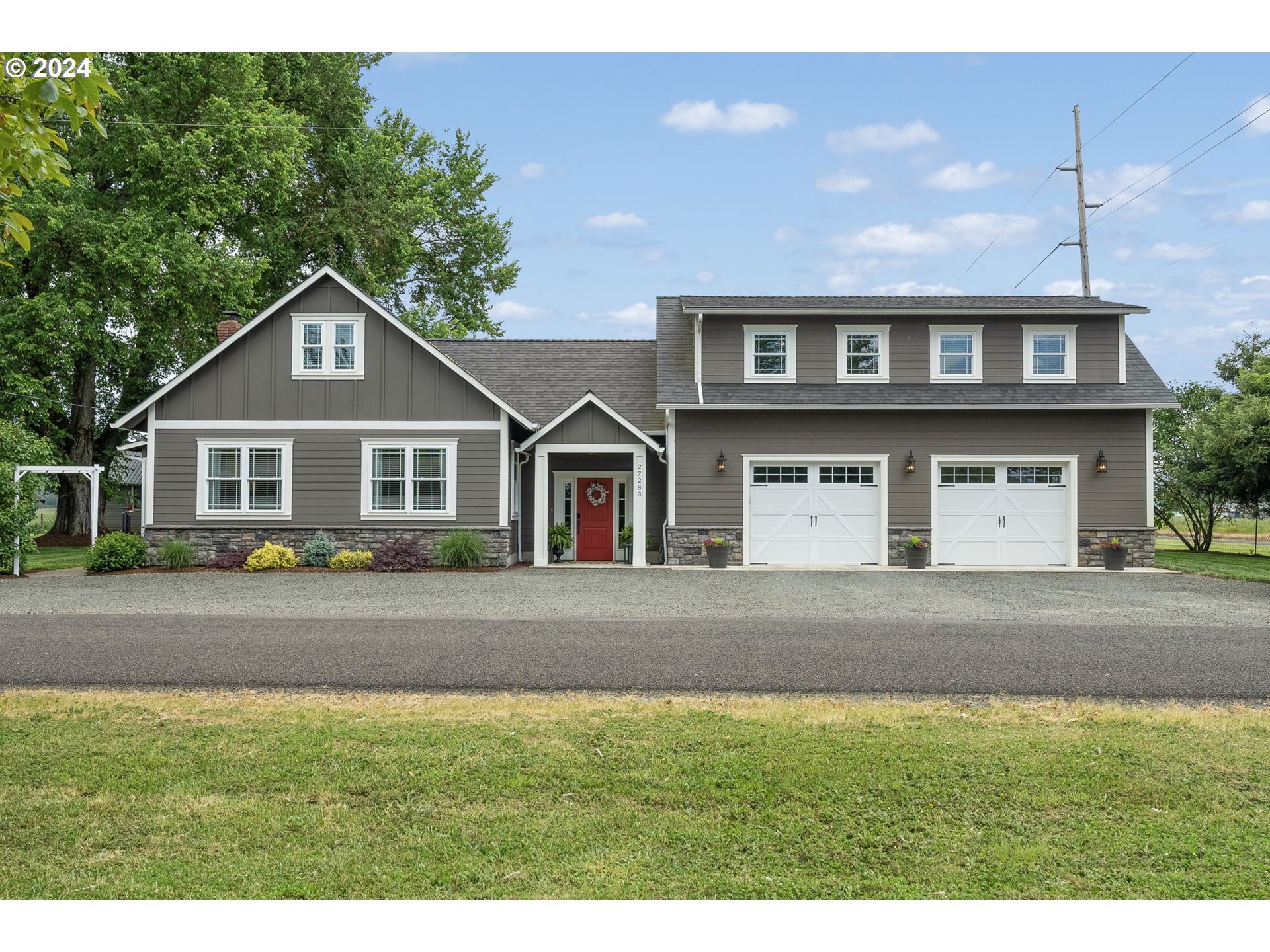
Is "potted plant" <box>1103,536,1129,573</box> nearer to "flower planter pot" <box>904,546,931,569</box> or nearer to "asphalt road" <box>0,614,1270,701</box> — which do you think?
"flower planter pot" <box>904,546,931,569</box>

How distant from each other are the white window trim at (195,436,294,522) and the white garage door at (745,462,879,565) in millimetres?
10173

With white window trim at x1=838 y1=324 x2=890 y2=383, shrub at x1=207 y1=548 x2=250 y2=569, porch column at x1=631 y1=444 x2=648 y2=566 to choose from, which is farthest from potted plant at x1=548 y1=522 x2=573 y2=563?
white window trim at x1=838 y1=324 x2=890 y2=383

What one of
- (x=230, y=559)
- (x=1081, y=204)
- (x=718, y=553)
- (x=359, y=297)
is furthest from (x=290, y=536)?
(x=1081, y=204)

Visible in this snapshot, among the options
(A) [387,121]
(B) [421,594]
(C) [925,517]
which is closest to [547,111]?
(B) [421,594]

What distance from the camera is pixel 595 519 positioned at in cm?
2233

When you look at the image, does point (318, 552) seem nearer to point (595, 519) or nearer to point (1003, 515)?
point (595, 519)

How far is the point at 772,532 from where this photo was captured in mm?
20641

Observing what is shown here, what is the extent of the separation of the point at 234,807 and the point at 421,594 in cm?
1010

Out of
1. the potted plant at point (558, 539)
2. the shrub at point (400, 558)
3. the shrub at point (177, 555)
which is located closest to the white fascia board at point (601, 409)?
the potted plant at point (558, 539)

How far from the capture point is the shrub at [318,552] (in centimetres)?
1973

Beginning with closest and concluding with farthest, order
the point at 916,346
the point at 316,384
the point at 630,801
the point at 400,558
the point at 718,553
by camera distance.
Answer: the point at 630,801
the point at 400,558
the point at 718,553
the point at 316,384
the point at 916,346

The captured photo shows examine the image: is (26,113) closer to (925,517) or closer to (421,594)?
(421,594)

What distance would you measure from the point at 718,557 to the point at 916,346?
6.73m

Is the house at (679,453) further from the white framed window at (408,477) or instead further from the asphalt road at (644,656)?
the asphalt road at (644,656)
